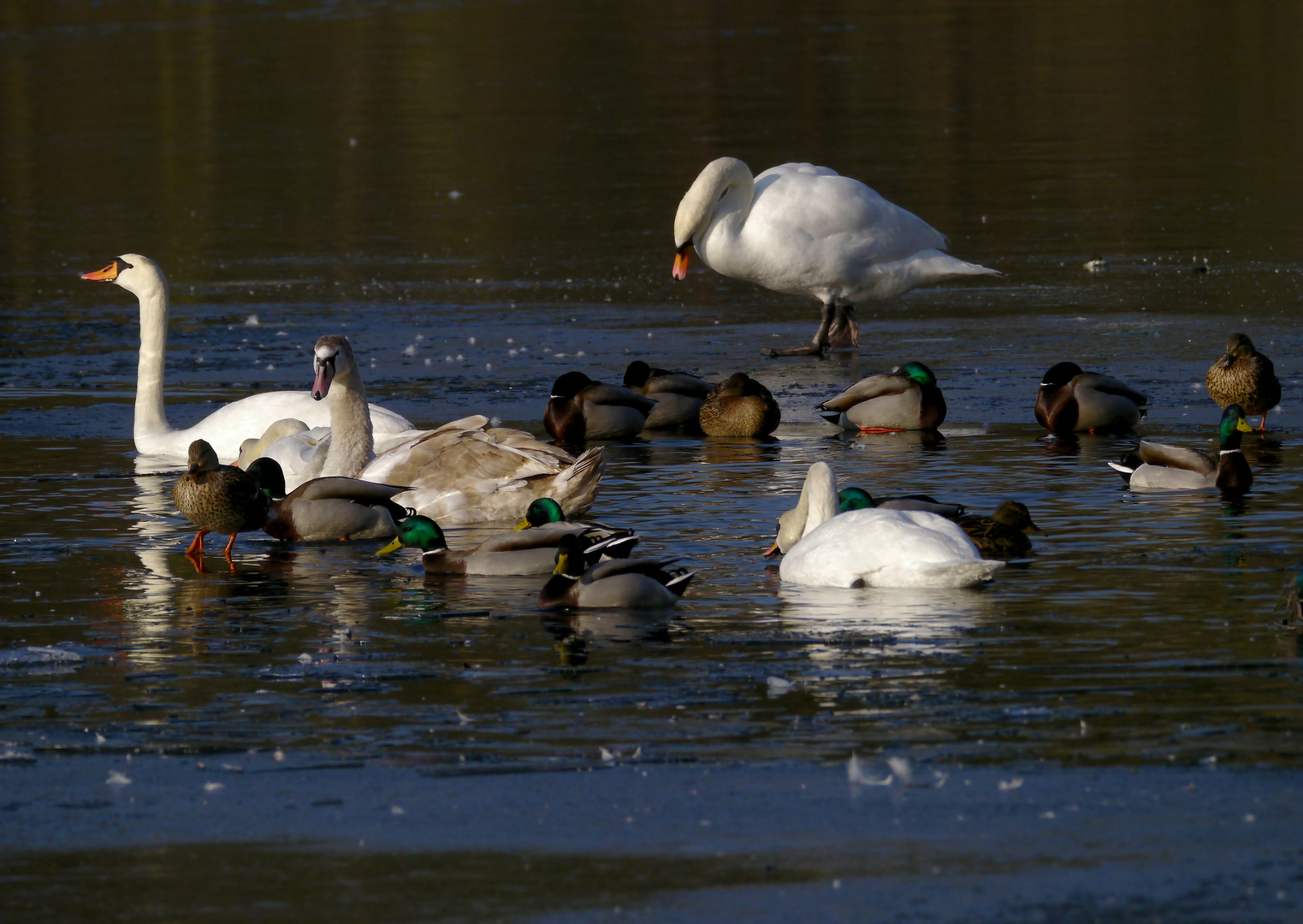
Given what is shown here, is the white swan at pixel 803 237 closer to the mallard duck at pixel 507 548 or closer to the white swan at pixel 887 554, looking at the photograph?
the mallard duck at pixel 507 548

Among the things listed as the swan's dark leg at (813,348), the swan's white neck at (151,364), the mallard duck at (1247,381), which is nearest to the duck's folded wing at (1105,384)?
the mallard duck at (1247,381)

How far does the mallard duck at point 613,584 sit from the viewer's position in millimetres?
8211

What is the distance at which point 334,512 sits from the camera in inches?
394

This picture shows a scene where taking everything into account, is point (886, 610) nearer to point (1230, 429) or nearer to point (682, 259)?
point (1230, 429)

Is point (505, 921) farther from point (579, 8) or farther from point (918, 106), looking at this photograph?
point (579, 8)

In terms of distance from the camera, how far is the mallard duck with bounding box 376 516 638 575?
8.87 meters

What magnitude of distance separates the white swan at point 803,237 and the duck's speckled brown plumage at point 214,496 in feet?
22.7

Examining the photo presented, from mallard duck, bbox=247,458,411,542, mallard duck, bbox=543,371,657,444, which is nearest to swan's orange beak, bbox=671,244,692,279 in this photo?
mallard duck, bbox=543,371,657,444

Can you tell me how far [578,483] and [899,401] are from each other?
309 centimetres

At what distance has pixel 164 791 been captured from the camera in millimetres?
6152

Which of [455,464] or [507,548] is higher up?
[455,464]

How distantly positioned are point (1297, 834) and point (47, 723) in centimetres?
389

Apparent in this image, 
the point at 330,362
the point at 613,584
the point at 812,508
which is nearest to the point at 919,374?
the point at 330,362

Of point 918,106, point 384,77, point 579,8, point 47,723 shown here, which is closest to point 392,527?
point 47,723
